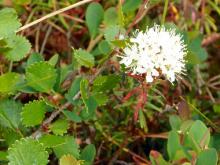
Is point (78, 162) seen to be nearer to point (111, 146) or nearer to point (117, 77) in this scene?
point (117, 77)

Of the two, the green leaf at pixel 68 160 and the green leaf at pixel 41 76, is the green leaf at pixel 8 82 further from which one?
the green leaf at pixel 68 160

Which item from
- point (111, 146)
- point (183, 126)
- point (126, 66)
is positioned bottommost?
point (111, 146)

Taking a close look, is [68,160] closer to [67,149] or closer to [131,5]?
[67,149]

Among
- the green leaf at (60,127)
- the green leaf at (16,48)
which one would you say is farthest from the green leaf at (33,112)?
the green leaf at (16,48)

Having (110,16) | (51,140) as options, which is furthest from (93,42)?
(51,140)

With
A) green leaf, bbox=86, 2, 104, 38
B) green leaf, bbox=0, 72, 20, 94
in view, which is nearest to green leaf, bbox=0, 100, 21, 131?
green leaf, bbox=0, 72, 20, 94

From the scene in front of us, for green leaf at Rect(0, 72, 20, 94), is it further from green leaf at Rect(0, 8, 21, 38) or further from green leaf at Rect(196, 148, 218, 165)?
green leaf at Rect(196, 148, 218, 165)

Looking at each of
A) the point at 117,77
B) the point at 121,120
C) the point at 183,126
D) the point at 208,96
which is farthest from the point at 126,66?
the point at 208,96
